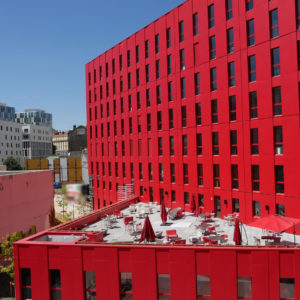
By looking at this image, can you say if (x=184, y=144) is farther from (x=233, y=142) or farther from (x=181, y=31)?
(x=181, y=31)

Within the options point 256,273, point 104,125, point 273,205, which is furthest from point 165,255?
point 104,125

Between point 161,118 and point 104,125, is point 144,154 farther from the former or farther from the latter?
point 104,125

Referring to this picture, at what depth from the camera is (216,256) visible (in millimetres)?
16375

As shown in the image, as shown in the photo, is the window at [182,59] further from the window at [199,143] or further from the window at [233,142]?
the window at [233,142]

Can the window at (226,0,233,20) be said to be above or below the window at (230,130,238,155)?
above

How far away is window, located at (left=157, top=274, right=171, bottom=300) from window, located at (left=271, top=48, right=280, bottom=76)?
1650cm

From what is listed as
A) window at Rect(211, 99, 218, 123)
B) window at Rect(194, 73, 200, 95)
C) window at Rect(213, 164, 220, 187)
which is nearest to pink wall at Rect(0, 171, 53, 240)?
window at Rect(194, 73, 200, 95)

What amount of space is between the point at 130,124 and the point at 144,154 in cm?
495

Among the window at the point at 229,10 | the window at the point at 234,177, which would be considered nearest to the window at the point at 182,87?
the window at the point at 229,10

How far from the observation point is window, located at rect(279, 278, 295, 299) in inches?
625

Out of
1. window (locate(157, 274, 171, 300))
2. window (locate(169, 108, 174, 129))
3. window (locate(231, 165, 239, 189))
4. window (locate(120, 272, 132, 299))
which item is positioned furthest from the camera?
window (locate(169, 108, 174, 129))

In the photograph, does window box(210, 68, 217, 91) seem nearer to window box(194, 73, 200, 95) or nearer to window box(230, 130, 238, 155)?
window box(194, 73, 200, 95)

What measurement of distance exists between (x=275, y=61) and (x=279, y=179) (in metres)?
8.85

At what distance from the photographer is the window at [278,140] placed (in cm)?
2333
